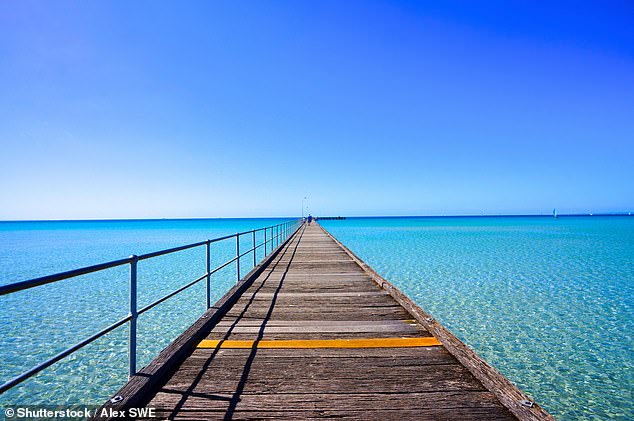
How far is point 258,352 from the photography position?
3.50 meters

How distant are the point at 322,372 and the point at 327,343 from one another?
2.28 ft

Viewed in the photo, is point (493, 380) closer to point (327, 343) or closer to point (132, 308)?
point (327, 343)

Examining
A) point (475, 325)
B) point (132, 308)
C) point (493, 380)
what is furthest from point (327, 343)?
point (475, 325)

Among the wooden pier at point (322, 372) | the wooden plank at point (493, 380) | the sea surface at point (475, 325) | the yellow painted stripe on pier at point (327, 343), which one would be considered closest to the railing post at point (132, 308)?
the wooden pier at point (322, 372)

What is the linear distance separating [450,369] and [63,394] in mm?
5594

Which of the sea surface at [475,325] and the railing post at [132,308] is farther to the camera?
the sea surface at [475,325]

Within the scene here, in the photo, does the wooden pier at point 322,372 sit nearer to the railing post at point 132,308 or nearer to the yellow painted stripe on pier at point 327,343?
the yellow painted stripe on pier at point 327,343

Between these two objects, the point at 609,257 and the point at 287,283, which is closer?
the point at 287,283

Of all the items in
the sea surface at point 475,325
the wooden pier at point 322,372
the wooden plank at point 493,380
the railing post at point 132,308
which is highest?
the railing post at point 132,308

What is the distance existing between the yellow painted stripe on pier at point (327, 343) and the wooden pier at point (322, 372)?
0.01 m

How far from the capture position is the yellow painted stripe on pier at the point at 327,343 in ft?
11.9

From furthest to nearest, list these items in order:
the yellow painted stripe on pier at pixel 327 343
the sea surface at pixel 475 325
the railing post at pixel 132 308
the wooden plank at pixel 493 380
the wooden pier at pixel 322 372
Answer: the sea surface at pixel 475 325
the yellow painted stripe on pier at pixel 327 343
the railing post at pixel 132 308
the wooden pier at pixel 322 372
the wooden plank at pixel 493 380

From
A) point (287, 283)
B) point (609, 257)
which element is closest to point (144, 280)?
point (287, 283)

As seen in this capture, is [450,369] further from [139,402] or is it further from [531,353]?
[531,353]
